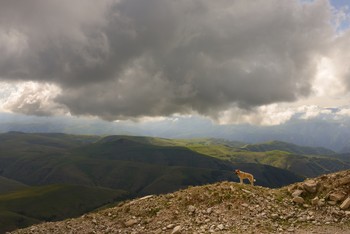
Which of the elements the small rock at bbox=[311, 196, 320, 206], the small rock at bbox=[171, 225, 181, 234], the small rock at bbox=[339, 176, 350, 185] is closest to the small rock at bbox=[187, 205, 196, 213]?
the small rock at bbox=[171, 225, 181, 234]

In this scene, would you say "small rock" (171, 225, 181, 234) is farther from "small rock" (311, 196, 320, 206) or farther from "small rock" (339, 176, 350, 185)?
"small rock" (339, 176, 350, 185)

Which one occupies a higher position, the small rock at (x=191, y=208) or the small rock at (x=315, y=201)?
the small rock at (x=315, y=201)

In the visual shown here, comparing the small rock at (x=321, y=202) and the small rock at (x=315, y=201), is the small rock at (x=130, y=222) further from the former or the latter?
the small rock at (x=321, y=202)

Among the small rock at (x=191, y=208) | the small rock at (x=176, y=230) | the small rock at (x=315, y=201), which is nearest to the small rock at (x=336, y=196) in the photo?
the small rock at (x=315, y=201)

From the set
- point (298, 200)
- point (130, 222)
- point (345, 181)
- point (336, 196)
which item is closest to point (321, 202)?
point (336, 196)

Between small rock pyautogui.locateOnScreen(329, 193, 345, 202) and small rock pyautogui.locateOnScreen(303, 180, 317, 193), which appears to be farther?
small rock pyautogui.locateOnScreen(303, 180, 317, 193)

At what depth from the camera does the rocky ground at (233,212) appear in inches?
853

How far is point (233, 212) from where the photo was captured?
78.2 ft

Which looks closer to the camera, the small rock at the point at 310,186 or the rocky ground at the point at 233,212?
the rocky ground at the point at 233,212

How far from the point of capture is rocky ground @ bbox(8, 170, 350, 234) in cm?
2167

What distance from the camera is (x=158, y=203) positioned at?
89.9 ft

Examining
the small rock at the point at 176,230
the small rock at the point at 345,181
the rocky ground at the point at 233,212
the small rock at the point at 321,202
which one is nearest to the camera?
the rocky ground at the point at 233,212

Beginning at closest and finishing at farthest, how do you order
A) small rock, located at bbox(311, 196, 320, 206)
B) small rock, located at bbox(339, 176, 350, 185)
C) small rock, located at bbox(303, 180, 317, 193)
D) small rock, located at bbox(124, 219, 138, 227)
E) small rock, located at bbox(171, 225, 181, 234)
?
1. small rock, located at bbox(171, 225, 181, 234)
2. small rock, located at bbox(311, 196, 320, 206)
3. small rock, located at bbox(339, 176, 350, 185)
4. small rock, located at bbox(124, 219, 138, 227)
5. small rock, located at bbox(303, 180, 317, 193)

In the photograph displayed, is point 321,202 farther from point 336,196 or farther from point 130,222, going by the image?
point 130,222
